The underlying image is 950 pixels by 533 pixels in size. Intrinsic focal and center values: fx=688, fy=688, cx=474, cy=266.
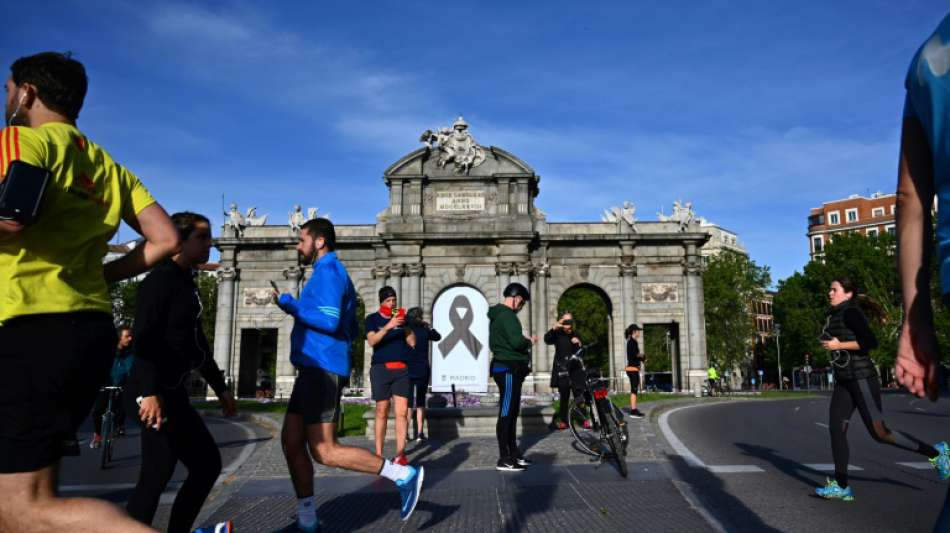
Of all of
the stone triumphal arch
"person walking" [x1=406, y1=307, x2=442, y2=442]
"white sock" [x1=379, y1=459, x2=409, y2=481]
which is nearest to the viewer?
"white sock" [x1=379, y1=459, x2=409, y2=481]

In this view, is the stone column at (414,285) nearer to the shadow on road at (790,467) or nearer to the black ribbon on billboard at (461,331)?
the black ribbon on billboard at (461,331)

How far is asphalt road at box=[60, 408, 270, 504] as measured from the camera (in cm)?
732

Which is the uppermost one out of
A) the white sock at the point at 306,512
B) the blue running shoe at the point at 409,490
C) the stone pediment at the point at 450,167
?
the stone pediment at the point at 450,167

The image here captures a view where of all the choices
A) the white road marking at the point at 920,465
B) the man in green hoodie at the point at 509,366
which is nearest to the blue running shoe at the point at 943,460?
the white road marking at the point at 920,465

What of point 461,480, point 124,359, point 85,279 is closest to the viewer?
point 85,279

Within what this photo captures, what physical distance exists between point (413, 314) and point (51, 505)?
30.3 ft

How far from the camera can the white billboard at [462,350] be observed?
29312 millimetres

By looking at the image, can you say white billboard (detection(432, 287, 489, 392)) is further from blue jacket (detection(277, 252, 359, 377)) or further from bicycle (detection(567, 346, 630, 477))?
blue jacket (detection(277, 252, 359, 377))

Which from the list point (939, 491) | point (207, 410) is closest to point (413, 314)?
point (939, 491)

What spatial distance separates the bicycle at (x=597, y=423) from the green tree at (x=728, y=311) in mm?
51398

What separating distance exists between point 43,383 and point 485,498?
174 inches

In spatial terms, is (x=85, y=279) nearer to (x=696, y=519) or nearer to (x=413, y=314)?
(x=696, y=519)

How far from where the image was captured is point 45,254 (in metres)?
2.59

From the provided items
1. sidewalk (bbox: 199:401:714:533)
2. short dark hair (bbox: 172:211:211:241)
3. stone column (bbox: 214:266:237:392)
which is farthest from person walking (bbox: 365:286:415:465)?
stone column (bbox: 214:266:237:392)
